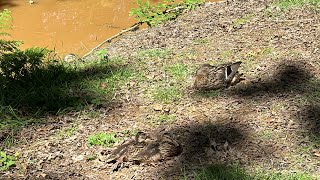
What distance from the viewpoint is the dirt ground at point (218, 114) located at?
3762 millimetres

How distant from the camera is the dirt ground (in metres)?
3.76

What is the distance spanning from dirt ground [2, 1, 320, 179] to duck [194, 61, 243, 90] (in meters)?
0.10

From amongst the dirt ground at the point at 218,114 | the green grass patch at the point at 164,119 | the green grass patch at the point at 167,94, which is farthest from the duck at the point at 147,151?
the green grass patch at the point at 167,94

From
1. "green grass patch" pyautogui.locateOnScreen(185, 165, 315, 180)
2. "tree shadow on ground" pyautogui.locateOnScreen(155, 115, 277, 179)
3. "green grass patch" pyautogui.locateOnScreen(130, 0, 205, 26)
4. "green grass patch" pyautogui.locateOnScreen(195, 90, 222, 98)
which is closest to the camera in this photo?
"green grass patch" pyautogui.locateOnScreen(185, 165, 315, 180)

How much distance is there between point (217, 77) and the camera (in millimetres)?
4957

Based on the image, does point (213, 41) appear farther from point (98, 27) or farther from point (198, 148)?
point (98, 27)

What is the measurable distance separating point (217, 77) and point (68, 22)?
5882 mm

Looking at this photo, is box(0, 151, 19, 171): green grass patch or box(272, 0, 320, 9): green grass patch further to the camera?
box(272, 0, 320, 9): green grass patch

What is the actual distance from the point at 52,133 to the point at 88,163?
0.72 m

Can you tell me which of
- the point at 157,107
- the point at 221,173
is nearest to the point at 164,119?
the point at 157,107

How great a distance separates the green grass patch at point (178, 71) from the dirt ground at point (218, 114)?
0.27 feet

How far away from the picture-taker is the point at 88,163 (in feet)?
12.8

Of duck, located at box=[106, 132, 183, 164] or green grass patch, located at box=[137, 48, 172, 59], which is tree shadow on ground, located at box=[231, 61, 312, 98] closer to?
duck, located at box=[106, 132, 183, 164]

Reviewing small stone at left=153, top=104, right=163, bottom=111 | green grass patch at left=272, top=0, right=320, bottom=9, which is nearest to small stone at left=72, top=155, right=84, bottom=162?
small stone at left=153, top=104, right=163, bottom=111
